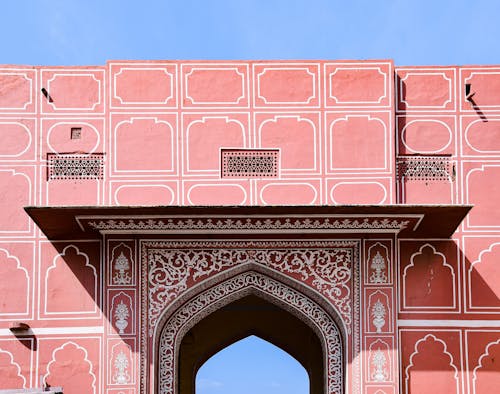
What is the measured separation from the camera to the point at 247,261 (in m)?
10.8

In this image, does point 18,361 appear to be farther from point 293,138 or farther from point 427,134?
point 427,134

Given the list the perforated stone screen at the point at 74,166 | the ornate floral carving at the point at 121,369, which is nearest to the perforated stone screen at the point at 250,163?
the perforated stone screen at the point at 74,166

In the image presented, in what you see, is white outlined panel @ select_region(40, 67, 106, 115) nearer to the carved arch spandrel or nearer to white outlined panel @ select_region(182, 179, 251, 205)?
white outlined panel @ select_region(182, 179, 251, 205)

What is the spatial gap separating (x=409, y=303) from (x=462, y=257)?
0.79 meters

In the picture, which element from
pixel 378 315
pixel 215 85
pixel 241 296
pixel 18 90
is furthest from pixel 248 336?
pixel 18 90

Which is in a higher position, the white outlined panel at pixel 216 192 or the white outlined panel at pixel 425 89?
the white outlined panel at pixel 425 89

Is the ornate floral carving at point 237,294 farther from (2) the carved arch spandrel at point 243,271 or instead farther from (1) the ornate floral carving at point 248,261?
(1) the ornate floral carving at point 248,261

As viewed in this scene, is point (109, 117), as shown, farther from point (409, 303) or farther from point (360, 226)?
point (409, 303)

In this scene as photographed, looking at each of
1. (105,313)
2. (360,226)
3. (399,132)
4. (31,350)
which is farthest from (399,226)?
(31,350)

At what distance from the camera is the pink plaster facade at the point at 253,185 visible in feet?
35.1

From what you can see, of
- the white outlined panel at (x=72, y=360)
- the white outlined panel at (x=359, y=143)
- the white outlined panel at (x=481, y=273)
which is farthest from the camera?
the white outlined panel at (x=359, y=143)

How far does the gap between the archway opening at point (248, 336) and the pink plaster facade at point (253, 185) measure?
116 inches

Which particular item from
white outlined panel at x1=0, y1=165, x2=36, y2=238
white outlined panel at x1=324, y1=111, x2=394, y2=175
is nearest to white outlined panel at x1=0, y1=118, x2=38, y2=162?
white outlined panel at x1=0, y1=165, x2=36, y2=238

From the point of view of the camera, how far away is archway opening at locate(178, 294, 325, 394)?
1370cm
